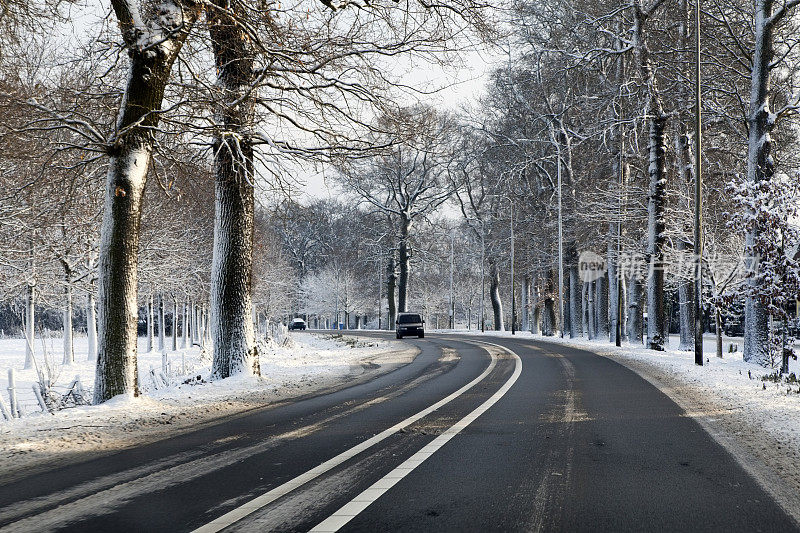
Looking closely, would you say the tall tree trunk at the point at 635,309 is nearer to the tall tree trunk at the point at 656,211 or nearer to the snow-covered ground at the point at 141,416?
the tall tree trunk at the point at 656,211

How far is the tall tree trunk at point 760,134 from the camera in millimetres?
17312

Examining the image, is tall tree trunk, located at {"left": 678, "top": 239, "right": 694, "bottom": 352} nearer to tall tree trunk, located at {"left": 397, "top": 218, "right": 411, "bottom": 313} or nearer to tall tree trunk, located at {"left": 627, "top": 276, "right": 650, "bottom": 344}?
tall tree trunk, located at {"left": 627, "top": 276, "right": 650, "bottom": 344}

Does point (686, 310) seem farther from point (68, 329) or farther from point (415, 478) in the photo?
point (68, 329)

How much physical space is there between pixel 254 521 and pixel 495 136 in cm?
3647

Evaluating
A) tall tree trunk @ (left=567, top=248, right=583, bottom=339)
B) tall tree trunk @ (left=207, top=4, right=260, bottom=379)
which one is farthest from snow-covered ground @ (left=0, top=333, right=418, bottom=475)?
tall tree trunk @ (left=567, top=248, right=583, bottom=339)

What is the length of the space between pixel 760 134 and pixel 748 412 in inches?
451

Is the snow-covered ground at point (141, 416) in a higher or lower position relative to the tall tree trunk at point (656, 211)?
lower

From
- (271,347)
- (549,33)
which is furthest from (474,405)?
(549,33)

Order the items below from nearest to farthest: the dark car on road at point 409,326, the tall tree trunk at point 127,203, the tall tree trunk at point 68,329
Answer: the tall tree trunk at point 127,203
the tall tree trunk at point 68,329
the dark car on road at point 409,326

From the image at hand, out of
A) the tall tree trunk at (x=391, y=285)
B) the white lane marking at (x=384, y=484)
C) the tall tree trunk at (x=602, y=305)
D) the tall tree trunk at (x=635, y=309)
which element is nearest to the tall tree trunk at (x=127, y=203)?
the white lane marking at (x=384, y=484)

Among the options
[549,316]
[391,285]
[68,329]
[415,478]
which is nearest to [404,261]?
[391,285]


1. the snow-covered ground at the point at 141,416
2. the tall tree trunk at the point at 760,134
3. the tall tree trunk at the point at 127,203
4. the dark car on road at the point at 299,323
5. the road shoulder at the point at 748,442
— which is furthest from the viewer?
the dark car on road at the point at 299,323

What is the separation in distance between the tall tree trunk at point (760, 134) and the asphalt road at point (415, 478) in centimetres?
1036

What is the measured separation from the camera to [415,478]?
518cm
